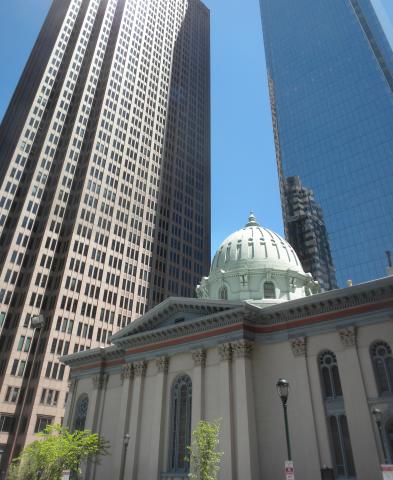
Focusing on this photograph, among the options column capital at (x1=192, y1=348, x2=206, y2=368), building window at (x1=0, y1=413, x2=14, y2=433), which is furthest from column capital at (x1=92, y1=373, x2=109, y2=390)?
building window at (x1=0, y1=413, x2=14, y2=433)

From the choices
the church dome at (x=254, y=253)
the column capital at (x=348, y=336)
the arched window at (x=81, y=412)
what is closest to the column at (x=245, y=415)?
the column capital at (x=348, y=336)

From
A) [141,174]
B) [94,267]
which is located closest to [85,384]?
[94,267]

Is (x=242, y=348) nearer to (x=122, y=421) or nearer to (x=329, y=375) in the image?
(x=329, y=375)

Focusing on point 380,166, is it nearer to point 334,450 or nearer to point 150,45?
point 150,45

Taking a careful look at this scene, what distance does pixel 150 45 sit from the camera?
11775 cm

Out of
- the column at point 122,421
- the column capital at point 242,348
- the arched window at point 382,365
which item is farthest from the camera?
the column at point 122,421

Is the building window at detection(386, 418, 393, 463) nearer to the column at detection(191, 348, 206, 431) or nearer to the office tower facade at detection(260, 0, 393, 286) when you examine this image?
the column at detection(191, 348, 206, 431)

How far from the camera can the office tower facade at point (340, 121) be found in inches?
3718

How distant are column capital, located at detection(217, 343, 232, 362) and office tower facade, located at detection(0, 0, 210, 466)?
29.4 meters

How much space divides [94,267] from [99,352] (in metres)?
34.7

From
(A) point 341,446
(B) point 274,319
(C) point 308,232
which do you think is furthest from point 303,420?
(C) point 308,232

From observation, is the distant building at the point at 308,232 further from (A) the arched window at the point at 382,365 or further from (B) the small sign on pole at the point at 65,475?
(B) the small sign on pole at the point at 65,475

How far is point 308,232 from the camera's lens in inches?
4254

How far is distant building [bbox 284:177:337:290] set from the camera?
10044 centimetres
